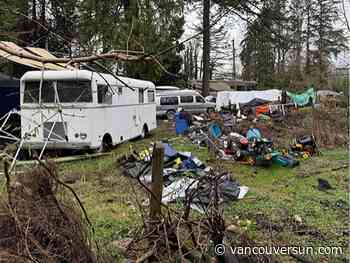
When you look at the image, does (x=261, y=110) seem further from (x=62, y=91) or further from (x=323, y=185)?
(x=323, y=185)

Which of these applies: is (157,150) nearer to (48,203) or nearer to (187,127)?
(48,203)

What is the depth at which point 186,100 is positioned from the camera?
21859 millimetres

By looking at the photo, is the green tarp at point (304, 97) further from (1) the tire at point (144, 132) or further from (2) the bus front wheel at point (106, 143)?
(2) the bus front wheel at point (106, 143)

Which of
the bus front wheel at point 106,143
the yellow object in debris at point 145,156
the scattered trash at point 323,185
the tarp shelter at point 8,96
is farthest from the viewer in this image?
the tarp shelter at point 8,96

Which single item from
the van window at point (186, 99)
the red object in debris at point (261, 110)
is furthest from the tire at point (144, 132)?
the van window at point (186, 99)

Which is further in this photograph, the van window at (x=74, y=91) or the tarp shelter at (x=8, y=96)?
the tarp shelter at (x=8, y=96)

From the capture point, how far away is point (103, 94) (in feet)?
33.0

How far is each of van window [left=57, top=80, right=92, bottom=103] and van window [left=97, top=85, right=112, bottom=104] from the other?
36cm

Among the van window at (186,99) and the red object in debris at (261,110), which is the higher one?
the van window at (186,99)

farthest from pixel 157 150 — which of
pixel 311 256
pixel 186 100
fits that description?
pixel 186 100

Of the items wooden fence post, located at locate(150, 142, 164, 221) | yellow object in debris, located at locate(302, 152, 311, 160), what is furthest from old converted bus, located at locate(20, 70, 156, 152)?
wooden fence post, located at locate(150, 142, 164, 221)

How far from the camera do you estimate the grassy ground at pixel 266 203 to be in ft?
14.6

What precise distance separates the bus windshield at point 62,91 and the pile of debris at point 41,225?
6.68 meters

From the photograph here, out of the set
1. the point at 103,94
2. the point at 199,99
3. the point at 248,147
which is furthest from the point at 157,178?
the point at 199,99
